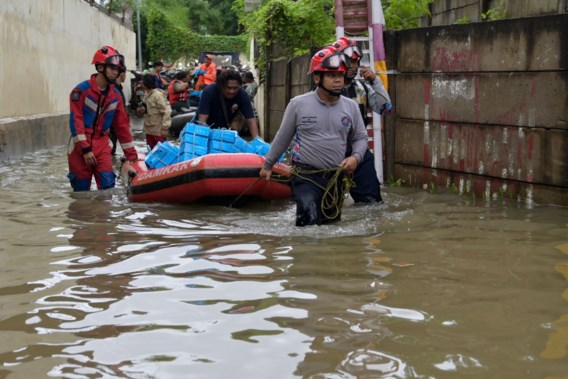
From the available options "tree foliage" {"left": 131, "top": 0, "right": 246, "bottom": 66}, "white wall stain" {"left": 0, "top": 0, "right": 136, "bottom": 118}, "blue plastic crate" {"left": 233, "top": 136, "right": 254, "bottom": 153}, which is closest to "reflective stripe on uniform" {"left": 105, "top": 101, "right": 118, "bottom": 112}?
"blue plastic crate" {"left": 233, "top": 136, "right": 254, "bottom": 153}

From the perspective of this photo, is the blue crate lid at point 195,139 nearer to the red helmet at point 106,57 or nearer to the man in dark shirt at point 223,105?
the man in dark shirt at point 223,105

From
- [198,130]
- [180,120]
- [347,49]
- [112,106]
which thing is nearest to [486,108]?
[347,49]

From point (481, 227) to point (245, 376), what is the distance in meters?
3.88

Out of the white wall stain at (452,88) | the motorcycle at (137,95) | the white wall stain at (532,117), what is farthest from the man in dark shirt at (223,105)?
the motorcycle at (137,95)

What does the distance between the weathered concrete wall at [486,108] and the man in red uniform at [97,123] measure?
335cm

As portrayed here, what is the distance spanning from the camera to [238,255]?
5.78m

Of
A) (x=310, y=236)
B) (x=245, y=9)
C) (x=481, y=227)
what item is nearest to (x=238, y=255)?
(x=310, y=236)

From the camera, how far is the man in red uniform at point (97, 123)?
838cm

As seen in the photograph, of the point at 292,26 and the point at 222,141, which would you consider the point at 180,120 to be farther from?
the point at 222,141

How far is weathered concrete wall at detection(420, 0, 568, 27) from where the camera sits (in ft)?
36.4

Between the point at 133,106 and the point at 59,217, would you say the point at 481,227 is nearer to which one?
the point at 59,217

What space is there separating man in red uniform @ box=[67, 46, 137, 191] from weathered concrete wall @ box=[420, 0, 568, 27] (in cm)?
573

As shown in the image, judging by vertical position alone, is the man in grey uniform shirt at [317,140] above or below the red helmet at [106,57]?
below

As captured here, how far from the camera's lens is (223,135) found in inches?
353
